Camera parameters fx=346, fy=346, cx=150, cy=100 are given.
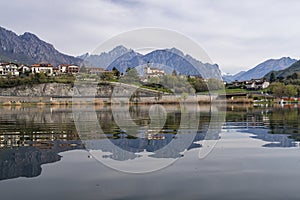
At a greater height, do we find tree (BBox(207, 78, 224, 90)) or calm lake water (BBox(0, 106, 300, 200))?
tree (BBox(207, 78, 224, 90))

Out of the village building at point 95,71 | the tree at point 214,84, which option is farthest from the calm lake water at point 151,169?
the village building at point 95,71

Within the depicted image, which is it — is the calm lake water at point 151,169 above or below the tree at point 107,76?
below

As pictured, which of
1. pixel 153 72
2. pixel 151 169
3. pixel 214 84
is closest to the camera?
pixel 151 169

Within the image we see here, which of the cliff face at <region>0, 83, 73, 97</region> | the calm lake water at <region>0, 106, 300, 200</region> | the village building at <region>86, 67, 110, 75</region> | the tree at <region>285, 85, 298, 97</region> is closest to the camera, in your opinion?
the calm lake water at <region>0, 106, 300, 200</region>

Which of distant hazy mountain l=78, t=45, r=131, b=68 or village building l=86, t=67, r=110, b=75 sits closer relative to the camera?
distant hazy mountain l=78, t=45, r=131, b=68

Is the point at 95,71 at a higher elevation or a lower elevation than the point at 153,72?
higher

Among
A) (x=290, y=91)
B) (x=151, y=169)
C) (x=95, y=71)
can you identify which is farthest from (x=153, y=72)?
(x=290, y=91)

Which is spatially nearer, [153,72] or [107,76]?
[153,72]

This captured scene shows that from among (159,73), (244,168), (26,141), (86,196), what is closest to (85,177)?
(86,196)

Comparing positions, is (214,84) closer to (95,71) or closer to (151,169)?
(95,71)

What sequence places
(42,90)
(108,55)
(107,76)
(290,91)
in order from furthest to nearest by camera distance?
1. (42,90)
2. (107,76)
3. (290,91)
4. (108,55)

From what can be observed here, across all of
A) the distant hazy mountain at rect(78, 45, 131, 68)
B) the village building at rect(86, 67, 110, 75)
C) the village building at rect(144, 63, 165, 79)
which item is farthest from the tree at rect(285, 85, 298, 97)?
the distant hazy mountain at rect(78, 45, 131, 68)

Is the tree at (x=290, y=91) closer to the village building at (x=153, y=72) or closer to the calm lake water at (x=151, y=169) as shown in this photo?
the village building at (x=153, y=72)

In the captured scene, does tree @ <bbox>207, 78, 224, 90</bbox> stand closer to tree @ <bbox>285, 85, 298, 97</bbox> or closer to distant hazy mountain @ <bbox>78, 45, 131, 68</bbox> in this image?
tree @ <bbox>285, 85, 298, 97</bbox>
